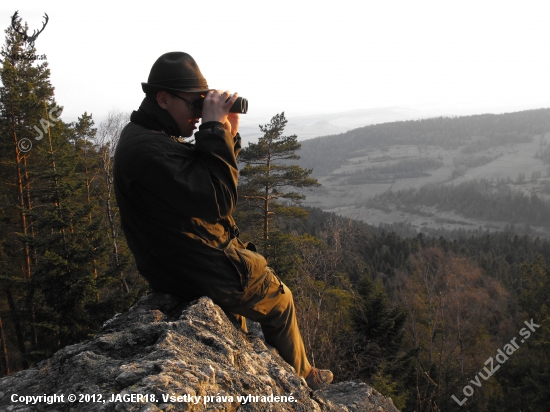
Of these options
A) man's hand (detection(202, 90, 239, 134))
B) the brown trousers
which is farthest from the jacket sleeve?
the brown trousers

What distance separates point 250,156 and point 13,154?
1118 cm

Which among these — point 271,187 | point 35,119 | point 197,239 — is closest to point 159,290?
point 197,239

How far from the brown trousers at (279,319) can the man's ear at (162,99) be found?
1647 mm

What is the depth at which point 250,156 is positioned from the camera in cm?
2294

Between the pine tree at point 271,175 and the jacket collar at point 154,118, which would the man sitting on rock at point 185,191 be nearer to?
the jacket collar at point 154,118

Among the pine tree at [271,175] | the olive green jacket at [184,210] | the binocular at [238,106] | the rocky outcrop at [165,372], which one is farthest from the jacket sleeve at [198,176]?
the pine tree at [271,175]

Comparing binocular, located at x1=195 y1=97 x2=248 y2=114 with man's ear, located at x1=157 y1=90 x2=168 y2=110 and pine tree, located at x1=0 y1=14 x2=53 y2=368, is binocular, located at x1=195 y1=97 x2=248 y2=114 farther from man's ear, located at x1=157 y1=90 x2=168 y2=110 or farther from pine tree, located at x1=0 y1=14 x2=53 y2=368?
pine tree, located at x1=0 y1=14 x2=53 y2=368

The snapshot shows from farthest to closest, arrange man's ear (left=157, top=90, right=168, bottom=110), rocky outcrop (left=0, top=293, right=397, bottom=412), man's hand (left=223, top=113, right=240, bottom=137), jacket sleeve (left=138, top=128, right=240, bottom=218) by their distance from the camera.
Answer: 1. man's hand (left=223, top=113, right=240, bottom=137)
2. man's ear (left=157, top=90, right=168, bottom=110)
3. jacket sleeve (left=138, top=128, right=240, bottom=218)
4. rocky outcrop (left=0, top=293, right=397, bottom=412)

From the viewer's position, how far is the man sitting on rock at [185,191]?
9.29 ft

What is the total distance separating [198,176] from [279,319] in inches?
67.4

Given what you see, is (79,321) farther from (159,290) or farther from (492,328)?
(492,328)

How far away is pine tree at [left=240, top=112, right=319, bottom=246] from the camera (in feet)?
73.5

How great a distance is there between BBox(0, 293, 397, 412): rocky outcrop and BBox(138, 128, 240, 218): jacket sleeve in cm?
85

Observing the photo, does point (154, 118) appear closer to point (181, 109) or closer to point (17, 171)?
point (181, 109)
